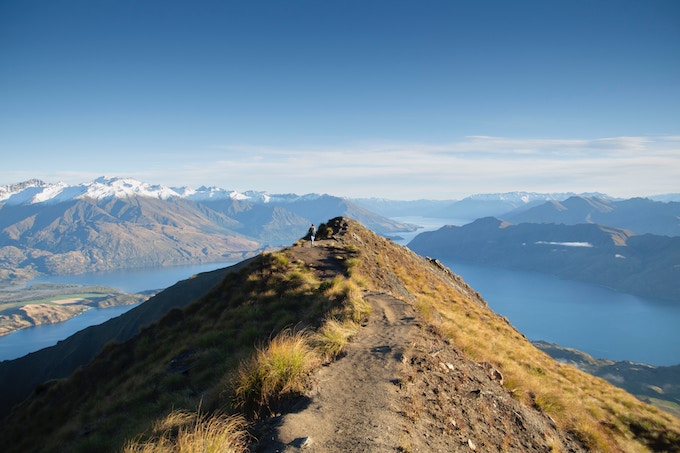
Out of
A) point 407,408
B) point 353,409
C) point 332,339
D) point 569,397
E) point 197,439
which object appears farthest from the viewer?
point 569,397

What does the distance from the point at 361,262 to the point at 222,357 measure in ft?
45.6

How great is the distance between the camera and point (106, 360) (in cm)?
2214

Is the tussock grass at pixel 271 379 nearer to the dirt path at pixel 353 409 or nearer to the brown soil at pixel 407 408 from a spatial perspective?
the brown soil at pixel 407 408

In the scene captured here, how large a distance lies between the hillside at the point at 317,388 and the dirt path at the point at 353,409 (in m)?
0.04

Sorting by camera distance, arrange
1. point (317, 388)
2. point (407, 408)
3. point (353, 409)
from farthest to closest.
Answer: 1. point (317, 388)
2. point (407, 408)
3. point (353, 409)

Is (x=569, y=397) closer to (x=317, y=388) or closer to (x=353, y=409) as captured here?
(x=353, y=409)

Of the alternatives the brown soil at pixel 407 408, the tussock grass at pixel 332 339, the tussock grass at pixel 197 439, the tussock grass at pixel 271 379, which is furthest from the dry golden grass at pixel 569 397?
the tussock grass at pixel 197 439

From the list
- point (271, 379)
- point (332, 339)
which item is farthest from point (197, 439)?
point (332, 339)

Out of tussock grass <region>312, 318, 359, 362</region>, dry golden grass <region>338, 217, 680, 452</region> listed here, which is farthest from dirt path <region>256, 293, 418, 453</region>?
dry golden grass <region>338, 217, 680, 452</region>

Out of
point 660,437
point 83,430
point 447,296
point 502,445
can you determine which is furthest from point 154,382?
point 447,296

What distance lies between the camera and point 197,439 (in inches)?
253

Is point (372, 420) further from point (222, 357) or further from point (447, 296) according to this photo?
point (447, 296)

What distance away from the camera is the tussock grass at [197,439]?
630 centimetres

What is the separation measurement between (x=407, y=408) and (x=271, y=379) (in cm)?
342
